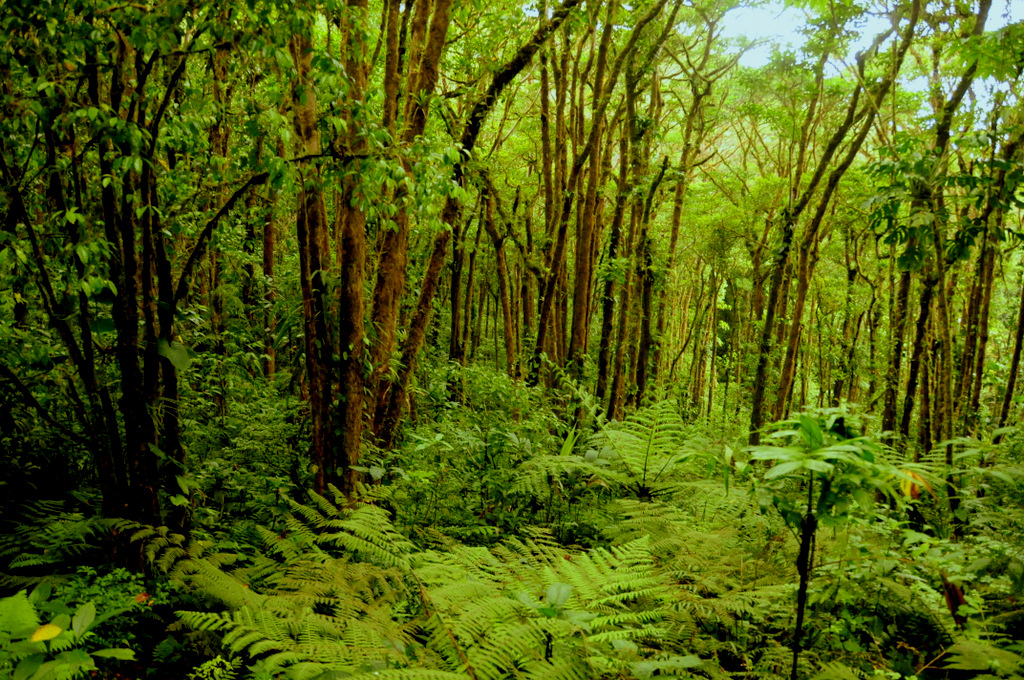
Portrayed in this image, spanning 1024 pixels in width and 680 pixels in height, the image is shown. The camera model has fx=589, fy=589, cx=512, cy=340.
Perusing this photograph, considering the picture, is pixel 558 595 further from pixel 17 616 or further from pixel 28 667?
pixel 17 616

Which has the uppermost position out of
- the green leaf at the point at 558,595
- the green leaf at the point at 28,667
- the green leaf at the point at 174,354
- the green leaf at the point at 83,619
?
the green leaf at the point at 174,354

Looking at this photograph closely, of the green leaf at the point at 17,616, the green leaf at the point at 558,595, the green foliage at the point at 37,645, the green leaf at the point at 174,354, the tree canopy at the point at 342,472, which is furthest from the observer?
the green leaf at the point at 174,354

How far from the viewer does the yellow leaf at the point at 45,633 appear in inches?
75.2

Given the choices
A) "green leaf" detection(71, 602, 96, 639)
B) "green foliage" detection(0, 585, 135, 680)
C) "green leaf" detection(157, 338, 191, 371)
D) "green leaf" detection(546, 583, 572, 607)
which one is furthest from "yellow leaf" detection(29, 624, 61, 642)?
"green leaf" detection(157, 338, 191, 371)

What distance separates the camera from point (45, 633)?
1937 mm

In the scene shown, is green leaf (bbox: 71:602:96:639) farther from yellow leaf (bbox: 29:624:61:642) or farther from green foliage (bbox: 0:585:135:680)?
yellow leaf (bbox: 29:624:61:642)

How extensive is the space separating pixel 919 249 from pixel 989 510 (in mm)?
2278

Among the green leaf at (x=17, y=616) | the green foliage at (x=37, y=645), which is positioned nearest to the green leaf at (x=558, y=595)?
the green foliage at (x=37, y=645)

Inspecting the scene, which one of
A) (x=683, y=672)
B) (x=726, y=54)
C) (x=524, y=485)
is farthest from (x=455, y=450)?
(x=726, y=54)

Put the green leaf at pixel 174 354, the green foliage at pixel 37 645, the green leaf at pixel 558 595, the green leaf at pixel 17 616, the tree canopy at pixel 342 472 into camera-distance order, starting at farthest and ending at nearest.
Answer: the green leaf at pixel 174 354
the tree canopy at pixel 342 472
the green leaf at pixel 558 595
the green leaf at pixel 17 616
the green foliage at pixel 37 645

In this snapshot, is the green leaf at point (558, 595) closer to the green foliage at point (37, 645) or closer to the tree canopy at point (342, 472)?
the tree canopy at point (342, 472)

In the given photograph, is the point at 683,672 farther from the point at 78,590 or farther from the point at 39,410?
the point at 39,410

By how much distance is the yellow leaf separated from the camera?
6.27 feet

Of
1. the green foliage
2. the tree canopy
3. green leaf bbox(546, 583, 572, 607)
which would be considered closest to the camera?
the green foliage
